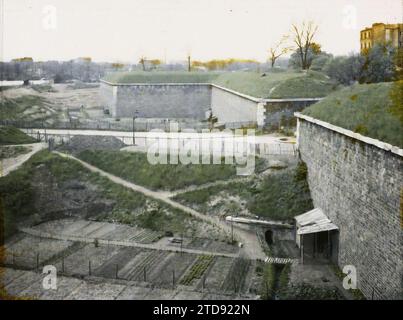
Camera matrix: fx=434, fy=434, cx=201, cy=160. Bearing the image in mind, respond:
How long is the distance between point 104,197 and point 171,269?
927cm

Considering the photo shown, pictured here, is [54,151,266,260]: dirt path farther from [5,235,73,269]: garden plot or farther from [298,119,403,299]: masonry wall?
[5,235,73,269]: garden plot

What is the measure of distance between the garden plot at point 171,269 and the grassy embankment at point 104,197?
3.07 metres

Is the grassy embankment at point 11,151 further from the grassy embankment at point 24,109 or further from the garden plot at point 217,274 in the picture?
the garden plot at point 217,274

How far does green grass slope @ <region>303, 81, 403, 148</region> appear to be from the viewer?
13.8 metres

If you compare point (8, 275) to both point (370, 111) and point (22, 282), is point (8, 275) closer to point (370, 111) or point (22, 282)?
point (22, 282)

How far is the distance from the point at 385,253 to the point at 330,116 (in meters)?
7.25

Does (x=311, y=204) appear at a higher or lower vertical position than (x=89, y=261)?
higher

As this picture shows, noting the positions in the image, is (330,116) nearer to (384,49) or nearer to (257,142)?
(257,142)

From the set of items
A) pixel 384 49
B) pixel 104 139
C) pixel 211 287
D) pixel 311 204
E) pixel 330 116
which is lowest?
pixel 211 287

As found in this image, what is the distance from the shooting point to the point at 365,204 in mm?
14914

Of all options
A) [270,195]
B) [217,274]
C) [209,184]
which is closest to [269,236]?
[270,195]

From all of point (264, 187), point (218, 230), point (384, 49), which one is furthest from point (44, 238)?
point (384, 49)

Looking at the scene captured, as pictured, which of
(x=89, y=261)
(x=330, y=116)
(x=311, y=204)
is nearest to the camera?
(x=89, y=261)

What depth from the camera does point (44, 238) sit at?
70.4 ft
